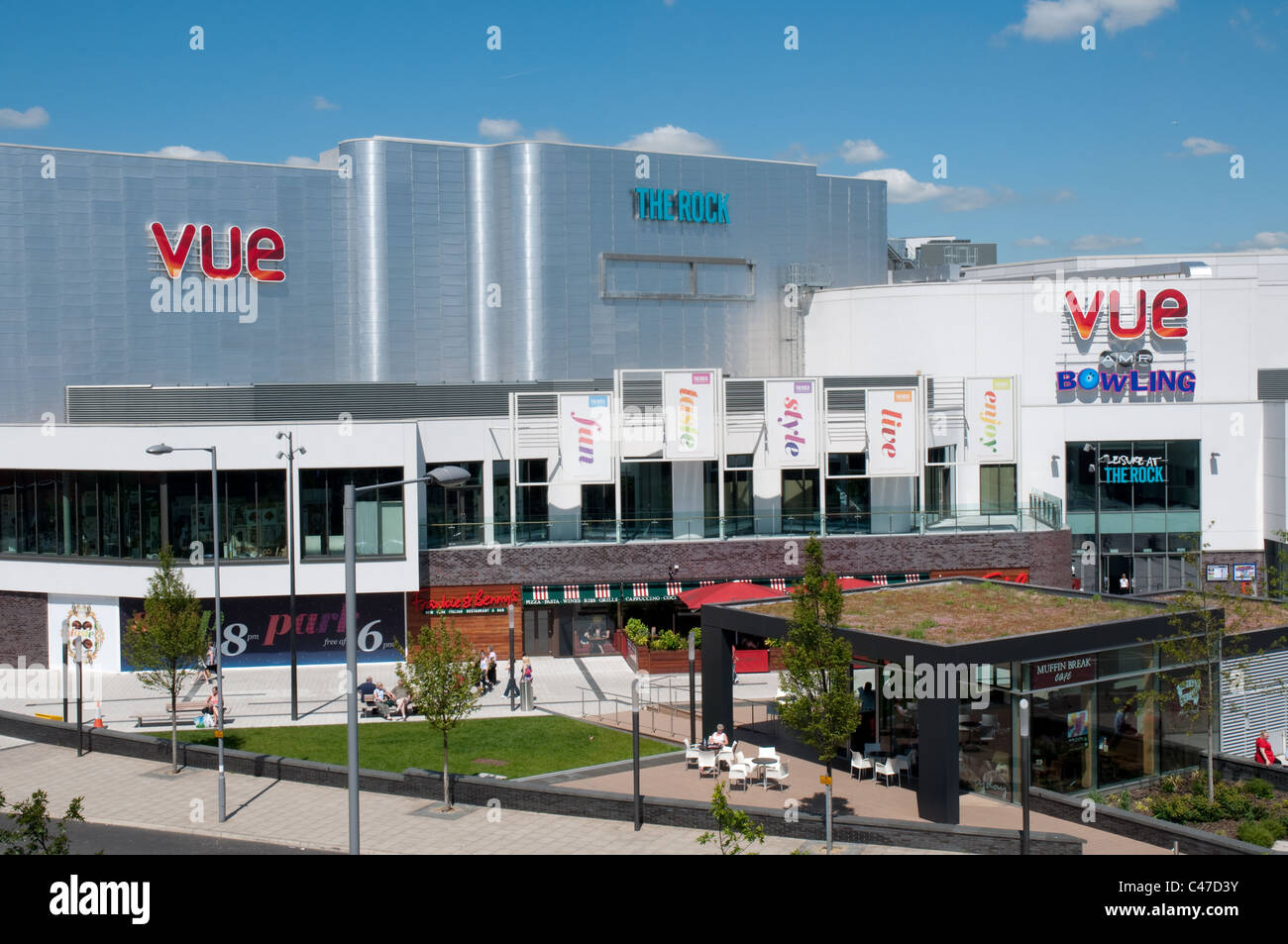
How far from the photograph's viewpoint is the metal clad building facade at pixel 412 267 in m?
48.4

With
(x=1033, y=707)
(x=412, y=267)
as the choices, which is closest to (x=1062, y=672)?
(x=1033, y=707)

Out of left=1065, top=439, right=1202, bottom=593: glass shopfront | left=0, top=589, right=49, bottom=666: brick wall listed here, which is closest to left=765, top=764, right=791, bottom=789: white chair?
left=0, top=589, right=49, bottom=666: brick wall

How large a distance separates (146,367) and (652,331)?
21.8 m

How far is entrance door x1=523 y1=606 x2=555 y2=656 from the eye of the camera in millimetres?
45469

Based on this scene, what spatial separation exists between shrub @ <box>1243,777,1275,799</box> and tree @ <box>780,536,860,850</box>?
9581mm

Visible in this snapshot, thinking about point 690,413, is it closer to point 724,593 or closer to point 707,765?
point 724,593

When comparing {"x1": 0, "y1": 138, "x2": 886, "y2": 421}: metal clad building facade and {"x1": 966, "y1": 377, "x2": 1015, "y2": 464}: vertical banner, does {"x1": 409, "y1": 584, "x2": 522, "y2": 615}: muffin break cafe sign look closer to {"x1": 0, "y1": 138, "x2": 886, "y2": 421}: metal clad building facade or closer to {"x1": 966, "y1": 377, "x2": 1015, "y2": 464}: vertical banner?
{"x1": 0, "y1": 138, "x2": 886, "y2": 421}: metal clad building facade

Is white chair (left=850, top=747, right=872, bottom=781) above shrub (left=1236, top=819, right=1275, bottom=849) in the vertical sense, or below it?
above

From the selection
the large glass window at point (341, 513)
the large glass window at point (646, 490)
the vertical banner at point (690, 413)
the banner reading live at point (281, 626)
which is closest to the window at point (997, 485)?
the vertical banner at point (690, 413)

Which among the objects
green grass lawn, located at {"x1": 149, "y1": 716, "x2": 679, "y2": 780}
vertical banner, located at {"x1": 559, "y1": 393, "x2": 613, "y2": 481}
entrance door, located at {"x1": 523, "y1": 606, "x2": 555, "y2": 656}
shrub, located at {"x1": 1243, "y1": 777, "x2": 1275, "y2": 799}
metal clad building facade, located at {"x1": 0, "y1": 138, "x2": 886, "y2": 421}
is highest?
metal clad building facade, located at {"x1": 0, "y1": 138, "x2": 886, "y2": 421}

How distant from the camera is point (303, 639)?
43.1 meters

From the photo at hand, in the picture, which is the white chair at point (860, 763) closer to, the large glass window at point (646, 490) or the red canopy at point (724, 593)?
the red canopy at point (724, 593)

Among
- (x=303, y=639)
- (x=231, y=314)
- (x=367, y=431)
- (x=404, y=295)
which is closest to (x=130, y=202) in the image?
(x=231, y=314)

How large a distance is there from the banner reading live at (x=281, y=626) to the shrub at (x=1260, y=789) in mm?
27056
